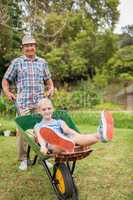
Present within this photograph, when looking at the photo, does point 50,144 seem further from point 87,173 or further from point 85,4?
point 85,4

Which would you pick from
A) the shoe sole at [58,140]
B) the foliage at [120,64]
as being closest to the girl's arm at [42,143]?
the shoe sole at [58,140]

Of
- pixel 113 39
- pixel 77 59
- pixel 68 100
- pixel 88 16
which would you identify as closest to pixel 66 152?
pixel 68 100

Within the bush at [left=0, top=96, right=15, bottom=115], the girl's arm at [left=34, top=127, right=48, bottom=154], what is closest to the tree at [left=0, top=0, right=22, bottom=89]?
the bush at [left=0, top=96, right=15, bottom=115]

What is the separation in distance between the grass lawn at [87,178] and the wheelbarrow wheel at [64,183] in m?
0.30

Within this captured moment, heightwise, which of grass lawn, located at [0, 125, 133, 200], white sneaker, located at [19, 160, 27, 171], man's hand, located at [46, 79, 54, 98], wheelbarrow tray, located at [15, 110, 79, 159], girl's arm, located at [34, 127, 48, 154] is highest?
man's hand, located at [46, 79, 54, 98]

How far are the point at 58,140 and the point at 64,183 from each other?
44 centimetres

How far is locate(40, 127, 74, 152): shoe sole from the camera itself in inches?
170

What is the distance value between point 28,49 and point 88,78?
14413mm

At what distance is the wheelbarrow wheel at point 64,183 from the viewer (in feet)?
14.8

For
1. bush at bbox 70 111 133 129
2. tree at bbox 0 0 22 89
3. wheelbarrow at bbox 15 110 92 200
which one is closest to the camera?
wheelbarrow at bbox 15 110 92 200

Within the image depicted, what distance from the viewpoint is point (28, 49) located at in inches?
221

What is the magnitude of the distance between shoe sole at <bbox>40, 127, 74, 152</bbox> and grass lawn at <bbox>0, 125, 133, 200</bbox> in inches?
29.6

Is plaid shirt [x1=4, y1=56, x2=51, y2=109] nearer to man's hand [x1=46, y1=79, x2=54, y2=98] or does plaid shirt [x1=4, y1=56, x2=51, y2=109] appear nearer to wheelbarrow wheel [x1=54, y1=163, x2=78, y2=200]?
man's hand [x1=46, y1=79, x2=54, y2=98]

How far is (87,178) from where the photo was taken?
548 centimetres
